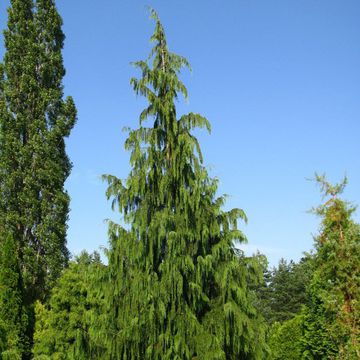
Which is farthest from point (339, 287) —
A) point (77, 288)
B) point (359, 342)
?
point (77, 288)

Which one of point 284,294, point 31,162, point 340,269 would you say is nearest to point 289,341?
point 340,269

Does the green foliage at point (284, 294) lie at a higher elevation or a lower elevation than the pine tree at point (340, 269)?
higher

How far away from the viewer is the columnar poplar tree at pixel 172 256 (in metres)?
9.62

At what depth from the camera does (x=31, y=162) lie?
22766 mm

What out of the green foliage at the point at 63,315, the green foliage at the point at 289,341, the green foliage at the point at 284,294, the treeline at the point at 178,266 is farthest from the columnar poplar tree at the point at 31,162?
the green foliage at the point at 284,294

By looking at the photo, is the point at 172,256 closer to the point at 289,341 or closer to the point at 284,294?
the point at 289,341

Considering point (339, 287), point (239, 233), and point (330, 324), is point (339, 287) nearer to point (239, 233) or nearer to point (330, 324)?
point (330, 324)

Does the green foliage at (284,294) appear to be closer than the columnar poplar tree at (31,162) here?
No

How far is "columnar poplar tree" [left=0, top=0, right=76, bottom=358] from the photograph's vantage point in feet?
67.4

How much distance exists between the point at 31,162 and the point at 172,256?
15.0m

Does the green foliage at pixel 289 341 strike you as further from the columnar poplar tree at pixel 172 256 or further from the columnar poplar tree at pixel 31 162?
the columnar poplar tree at pixel 172 256

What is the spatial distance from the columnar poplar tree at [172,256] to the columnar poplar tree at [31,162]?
11908 millimetres

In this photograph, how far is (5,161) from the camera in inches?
885

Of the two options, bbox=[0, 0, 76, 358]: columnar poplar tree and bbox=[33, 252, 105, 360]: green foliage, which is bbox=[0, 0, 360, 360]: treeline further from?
bbox=[0, 0, 76, 358]: columnar poplar tree
